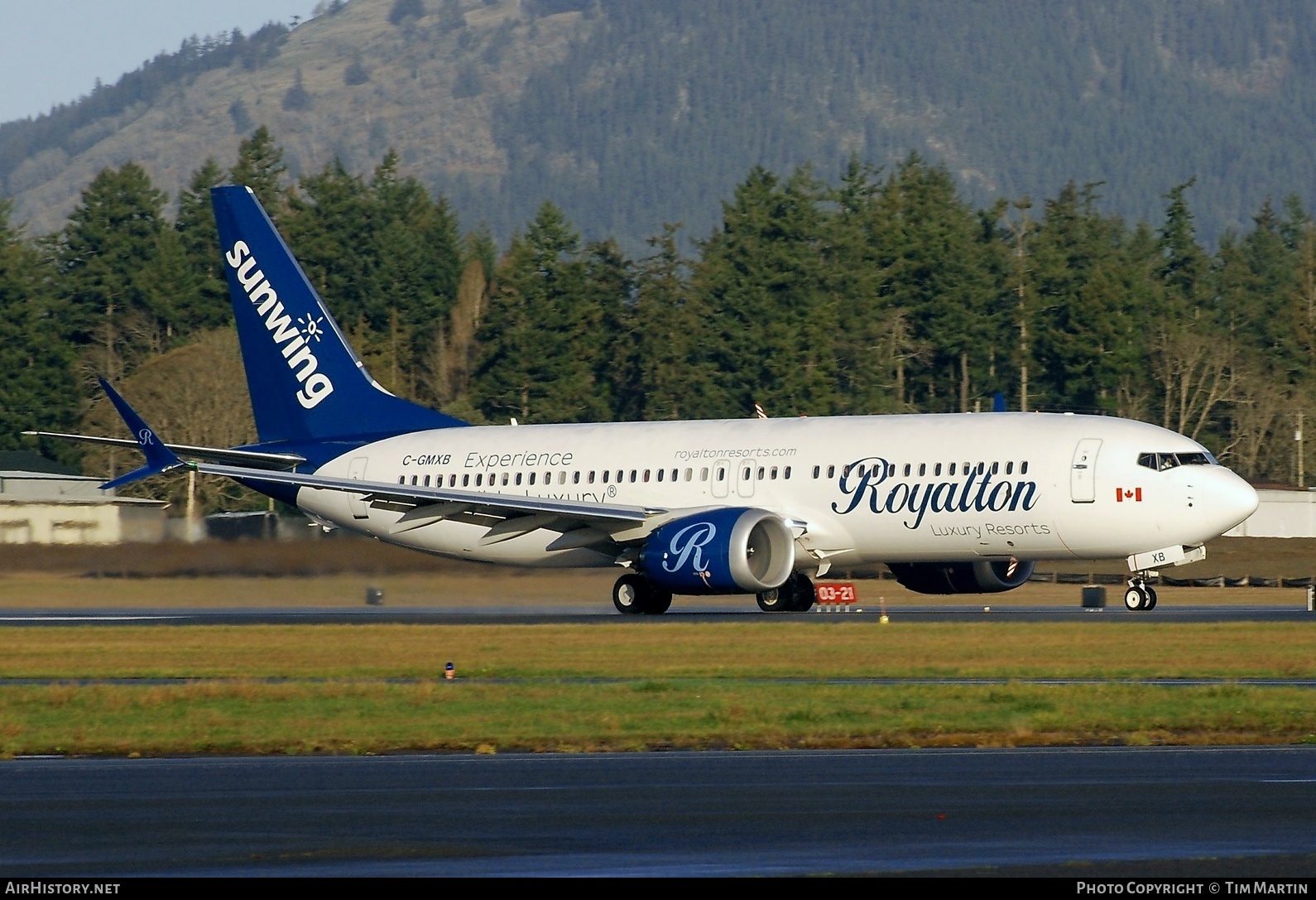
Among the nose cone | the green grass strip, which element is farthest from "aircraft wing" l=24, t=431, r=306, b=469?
the nose cone

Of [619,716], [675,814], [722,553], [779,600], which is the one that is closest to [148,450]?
[722,553]

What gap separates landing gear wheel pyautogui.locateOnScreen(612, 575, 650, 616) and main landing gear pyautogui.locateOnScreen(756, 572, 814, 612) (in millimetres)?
2334

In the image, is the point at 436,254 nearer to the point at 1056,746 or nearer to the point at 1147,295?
the point at 1147,295

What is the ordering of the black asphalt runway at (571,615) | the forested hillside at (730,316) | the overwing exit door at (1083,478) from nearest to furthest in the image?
the overwing exit door at (1083,478) < the black asphalt runway at (571,615) < the forested hillside at (730,316)

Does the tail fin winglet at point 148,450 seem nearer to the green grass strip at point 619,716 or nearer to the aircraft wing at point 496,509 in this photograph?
the aircraft wing at point 496,509

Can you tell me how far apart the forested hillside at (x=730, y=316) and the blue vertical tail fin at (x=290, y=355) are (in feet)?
140

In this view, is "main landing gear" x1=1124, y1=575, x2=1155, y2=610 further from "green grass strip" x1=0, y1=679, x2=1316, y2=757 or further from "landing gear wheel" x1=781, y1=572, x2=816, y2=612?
"green grass strip" x1=0, y1=679, x2=1316, y2=757

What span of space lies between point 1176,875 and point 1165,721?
9.40 meters

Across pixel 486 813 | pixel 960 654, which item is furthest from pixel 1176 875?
pixel 960 654

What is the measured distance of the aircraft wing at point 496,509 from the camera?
40500 mm

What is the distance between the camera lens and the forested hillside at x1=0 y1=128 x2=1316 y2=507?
102 metres

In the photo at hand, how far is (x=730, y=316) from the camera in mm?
106000

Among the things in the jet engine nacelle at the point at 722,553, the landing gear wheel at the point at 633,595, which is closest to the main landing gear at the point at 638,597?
the landing gear wheel at the point at 633,595

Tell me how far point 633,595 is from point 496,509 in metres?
3.17
